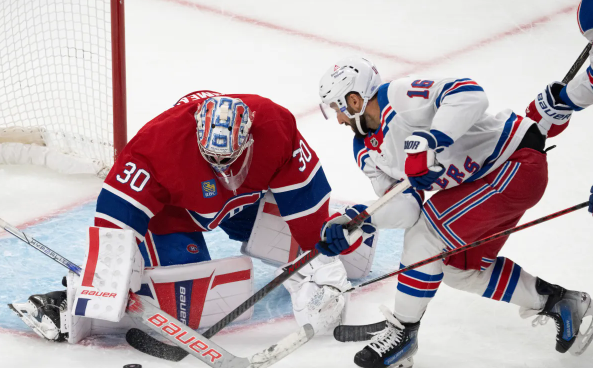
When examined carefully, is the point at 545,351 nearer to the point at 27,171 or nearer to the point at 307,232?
the point at 307,232

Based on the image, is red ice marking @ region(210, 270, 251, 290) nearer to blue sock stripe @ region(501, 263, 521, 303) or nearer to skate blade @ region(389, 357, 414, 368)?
skate blade @ region(389, 357, 414, 368)

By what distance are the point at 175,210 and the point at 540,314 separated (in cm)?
131

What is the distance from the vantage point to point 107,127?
3.94m

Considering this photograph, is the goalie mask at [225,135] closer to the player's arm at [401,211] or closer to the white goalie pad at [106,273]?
the white goalie pad at [106,273]

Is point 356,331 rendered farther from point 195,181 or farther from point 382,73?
point 382,73

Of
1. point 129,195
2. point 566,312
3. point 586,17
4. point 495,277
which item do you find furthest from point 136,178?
point 586,17

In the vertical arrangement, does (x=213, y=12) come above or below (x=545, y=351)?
above

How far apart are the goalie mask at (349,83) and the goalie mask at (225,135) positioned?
0.92ft

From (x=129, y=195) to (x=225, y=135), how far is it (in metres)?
0.37

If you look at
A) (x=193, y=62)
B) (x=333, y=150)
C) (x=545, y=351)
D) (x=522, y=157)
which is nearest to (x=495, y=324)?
(x=545, y=351)

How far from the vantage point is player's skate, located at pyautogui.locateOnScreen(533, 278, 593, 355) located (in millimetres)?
2543

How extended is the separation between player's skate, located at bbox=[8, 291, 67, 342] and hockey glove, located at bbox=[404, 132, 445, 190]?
4.13ft

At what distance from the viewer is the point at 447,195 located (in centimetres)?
242

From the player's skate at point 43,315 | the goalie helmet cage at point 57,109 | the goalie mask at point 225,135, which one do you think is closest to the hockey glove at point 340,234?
the goalie mask at point 225,135
